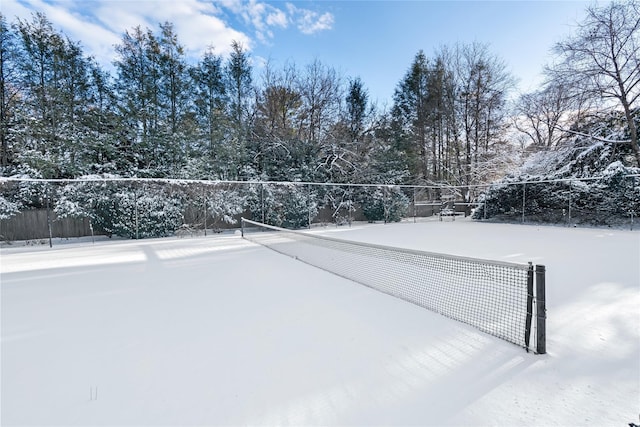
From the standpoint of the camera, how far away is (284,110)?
1695 cm

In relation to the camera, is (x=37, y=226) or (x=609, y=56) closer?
(x=37, y=226)

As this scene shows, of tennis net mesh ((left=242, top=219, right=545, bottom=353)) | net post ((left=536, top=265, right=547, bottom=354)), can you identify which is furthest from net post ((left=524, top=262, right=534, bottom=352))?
net post ((left=536, top=265, right=547, bottom=354))

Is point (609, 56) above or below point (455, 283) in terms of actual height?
above

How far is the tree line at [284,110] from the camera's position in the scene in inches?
444

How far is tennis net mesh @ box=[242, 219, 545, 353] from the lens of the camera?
2750mm

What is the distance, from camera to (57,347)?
8.34 ft

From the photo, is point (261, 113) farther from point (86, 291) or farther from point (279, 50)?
point (86, 291)

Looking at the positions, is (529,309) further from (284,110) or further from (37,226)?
(284,110)

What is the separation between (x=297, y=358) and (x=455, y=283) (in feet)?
8.86

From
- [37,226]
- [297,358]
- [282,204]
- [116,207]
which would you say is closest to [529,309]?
[297,358]

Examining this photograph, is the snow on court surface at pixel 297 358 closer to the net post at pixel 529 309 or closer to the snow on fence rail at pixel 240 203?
the net post at pixel 529 309

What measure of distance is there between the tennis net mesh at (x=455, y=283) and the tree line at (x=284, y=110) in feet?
34.3

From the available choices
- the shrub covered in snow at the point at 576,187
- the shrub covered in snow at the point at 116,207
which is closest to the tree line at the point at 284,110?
the shrub covered in snow at the point at 576,187

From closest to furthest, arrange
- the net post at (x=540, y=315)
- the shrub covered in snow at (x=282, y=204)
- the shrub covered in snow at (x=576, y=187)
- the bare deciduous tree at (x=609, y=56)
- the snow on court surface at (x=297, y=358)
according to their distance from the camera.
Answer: the snow on court surface at (x=297, y=358) < the net post at (x=540, y=315) < the bare deciduous tree at (x=609, y=56) < the shrub covered in snow at (x=576, y=187) < the shrub covered in snow at (x=282, y=204)
